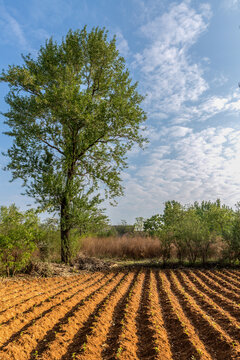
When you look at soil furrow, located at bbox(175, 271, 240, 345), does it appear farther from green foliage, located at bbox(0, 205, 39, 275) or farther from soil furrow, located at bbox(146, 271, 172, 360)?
green foliage, located at bbox(0, 205, 39, 275)

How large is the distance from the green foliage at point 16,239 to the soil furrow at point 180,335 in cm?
631

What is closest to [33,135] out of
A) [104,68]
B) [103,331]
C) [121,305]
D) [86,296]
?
[104,68]

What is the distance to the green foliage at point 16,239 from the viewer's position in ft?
32.8

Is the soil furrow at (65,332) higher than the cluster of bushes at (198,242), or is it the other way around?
the cluster of bushes at (198,242)

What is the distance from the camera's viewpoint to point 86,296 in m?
7.39

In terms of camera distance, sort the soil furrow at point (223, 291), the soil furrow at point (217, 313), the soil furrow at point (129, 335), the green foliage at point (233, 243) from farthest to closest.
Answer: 1. the green foliage at point (233, 243)
2. the soil furrow at point (223, 291)
3. the soil furrow at point (217, 313)
4. the soil furrow at point (129, 335)

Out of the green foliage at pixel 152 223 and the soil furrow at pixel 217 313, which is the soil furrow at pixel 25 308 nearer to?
the soil furrow at pixel 217 313

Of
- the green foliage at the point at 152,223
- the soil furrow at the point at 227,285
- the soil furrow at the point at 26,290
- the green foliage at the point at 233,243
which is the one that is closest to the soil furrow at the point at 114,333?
the soil furrow at the point at 26,290

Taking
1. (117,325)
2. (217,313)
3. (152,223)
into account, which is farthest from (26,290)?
(152,223)

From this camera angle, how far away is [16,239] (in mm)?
10078

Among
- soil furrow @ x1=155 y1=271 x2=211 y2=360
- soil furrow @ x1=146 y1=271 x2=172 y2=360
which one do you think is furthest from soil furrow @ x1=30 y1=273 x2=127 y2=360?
soil furrow @ x1=155 y1=271 x2=211 y2=360

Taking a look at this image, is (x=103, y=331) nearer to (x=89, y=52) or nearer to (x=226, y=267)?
(x=226, y=267)

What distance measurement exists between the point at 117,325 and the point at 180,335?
130cm

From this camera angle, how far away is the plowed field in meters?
4.09
